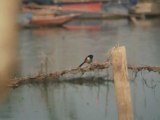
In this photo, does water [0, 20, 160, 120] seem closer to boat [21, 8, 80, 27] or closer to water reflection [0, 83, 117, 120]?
water reflection [0, 83, 117, 120]

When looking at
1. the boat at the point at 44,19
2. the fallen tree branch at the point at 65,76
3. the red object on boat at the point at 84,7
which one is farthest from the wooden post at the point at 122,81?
the red object on boat at the point at 84,7

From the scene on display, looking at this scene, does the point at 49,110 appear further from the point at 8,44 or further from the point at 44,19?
the point at 44,19

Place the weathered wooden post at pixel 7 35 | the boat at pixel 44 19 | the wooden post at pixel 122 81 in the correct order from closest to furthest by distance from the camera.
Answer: the weathered wooden post at pixel 7 35
the wooden post at pixel 122 81
the boat at pixel 44 19

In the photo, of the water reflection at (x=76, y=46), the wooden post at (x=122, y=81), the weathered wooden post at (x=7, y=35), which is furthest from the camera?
the water reflection at (x=76, y=46)

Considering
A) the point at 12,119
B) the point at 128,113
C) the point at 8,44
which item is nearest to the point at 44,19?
the point at 12,119

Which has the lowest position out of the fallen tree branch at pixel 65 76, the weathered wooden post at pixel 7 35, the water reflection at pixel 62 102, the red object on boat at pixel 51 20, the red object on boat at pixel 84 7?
the water reflection at pixel 62 102

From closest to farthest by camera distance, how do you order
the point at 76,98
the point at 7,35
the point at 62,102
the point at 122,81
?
the point at 7,35 → the point at 122,81 → the point at 62,102 → the point at 76,98

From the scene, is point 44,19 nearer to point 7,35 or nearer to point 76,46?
point 76,46

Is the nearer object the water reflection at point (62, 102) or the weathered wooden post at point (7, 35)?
the weathered wooden post at point (7, 35)

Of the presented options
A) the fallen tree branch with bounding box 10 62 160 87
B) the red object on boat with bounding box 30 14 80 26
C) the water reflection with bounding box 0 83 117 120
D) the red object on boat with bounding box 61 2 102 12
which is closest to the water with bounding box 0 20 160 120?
the water reflection with bounding box 0 83 117 120

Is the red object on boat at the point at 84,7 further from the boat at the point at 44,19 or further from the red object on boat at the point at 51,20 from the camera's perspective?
the red object on boat at the point at 51,20

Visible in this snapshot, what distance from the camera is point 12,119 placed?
9227mm

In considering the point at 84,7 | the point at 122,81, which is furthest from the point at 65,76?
the point at 84,7

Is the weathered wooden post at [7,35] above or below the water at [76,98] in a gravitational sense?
above
